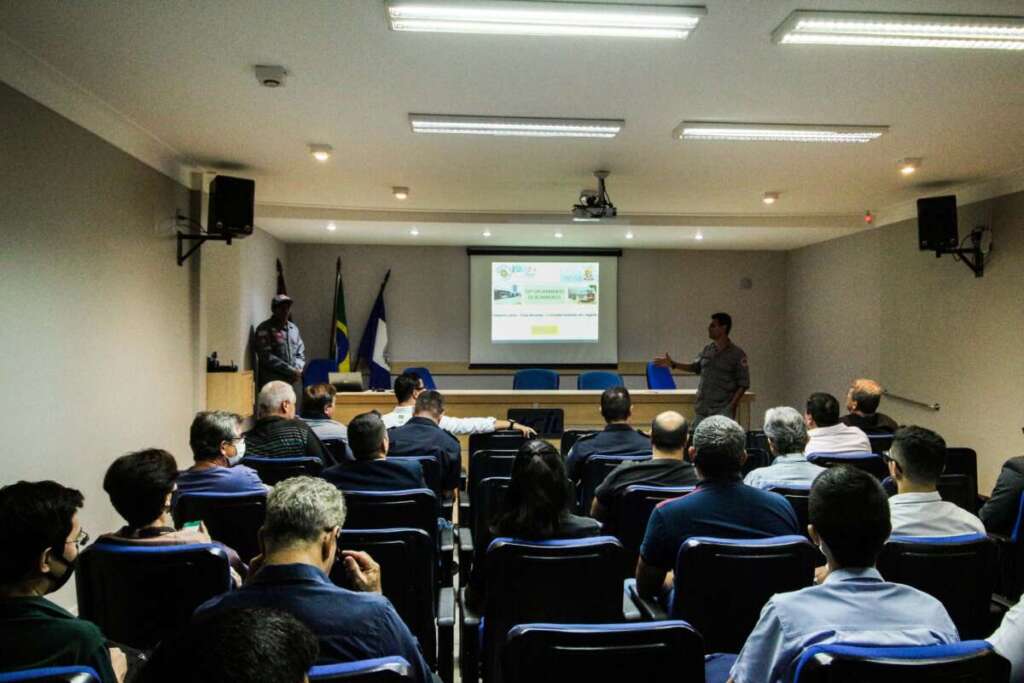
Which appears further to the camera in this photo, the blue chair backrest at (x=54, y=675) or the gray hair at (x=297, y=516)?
the gray hair at (x=297, y=516)

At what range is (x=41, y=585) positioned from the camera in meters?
1.42

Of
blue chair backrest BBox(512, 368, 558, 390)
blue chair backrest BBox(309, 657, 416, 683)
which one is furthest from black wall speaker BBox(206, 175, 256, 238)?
blue chair backrest BBox(309, 657, 416, 683)

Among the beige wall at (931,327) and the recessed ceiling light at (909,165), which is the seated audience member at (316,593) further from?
the beige wall at (931,327)

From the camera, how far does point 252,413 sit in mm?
6441

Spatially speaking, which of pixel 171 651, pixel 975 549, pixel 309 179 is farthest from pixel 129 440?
pixel 975 549

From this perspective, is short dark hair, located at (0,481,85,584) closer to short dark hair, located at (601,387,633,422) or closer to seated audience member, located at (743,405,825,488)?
seated audience member, located at (743,405,825,488)

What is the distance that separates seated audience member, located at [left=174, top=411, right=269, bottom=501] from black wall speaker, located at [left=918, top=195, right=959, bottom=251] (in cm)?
591

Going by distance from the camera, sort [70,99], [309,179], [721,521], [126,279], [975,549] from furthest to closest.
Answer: [309,179] < [126,279] < [70,99] < [721,521] < [975,549]

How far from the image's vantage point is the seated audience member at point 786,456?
2.85 m

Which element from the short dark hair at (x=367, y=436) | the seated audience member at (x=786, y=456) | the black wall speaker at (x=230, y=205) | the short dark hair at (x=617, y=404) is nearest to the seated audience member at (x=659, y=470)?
the seated audience member at (x=786, y=456)

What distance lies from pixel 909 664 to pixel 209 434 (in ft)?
8.44

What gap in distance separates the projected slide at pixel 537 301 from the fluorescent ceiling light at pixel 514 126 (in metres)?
4.94

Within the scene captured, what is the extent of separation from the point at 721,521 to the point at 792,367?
8.46m

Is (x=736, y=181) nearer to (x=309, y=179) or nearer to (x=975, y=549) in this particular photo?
(x=309, y=179)
